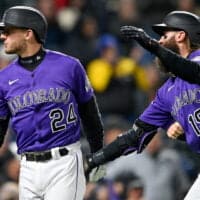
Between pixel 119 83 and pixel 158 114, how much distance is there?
486 centimetres

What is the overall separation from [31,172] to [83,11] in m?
6.64

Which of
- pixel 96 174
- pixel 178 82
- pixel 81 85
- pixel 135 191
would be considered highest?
pixel 178 82

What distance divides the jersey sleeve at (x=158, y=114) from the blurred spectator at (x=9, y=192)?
249 cm

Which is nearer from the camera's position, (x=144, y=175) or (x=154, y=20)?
(x=144, y=175)

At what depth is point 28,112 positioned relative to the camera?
7.78 meters

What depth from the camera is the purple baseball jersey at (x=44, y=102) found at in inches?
305

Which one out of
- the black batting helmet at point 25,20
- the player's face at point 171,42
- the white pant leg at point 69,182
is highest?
the player's face at point 171,42

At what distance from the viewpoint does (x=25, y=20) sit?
7852 millimetres

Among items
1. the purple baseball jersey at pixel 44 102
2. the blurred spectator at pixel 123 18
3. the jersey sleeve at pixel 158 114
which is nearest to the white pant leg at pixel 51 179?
the purple baseball jersey at pixel 44 102

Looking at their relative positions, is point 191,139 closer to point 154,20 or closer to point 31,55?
point 31,55

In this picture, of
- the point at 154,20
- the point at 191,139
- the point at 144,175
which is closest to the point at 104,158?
the point at 191,139

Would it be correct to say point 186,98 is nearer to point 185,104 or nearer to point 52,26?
point 185,104

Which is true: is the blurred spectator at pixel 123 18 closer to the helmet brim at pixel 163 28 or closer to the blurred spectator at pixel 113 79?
the blurred spectator at pixel 113 79

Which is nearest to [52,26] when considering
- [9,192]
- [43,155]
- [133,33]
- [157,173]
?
[157,173]
